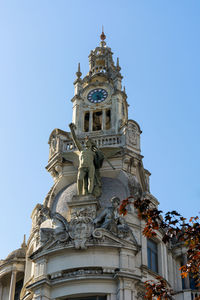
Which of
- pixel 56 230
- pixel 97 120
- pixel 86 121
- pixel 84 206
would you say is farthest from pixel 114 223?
pixel 97 120

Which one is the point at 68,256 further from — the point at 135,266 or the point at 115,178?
the point at 115,178

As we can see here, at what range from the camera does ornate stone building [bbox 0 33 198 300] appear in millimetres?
26141

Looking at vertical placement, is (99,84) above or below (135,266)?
above

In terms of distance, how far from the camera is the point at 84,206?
93.4ft

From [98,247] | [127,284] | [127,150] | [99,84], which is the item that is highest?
[99,84]

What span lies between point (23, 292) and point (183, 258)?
8398mm

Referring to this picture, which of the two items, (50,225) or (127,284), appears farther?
(50,225)

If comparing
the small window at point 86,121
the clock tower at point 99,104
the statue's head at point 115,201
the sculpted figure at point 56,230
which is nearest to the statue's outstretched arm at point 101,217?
the statue's head at point 115,201

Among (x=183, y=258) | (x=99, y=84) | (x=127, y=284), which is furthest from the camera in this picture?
(x=99, y=84)

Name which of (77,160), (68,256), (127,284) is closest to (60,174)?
(77,160)

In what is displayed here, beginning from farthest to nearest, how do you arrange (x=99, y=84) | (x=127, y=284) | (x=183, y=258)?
(x=99, y=84) < (x=183, y=258) < (x=127, y=284)

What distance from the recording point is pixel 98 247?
2655 centimetres

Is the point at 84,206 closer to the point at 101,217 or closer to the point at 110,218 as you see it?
the point at 101,217

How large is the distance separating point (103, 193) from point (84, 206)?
2.05m
